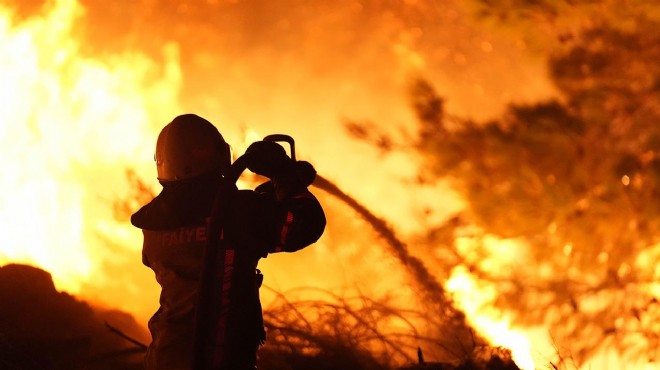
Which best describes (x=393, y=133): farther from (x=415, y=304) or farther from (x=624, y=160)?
(x=624, y=160)

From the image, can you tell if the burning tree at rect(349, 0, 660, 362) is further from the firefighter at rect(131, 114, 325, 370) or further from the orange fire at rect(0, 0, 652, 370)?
the firefighter at rect(131, 114, 325, 370)

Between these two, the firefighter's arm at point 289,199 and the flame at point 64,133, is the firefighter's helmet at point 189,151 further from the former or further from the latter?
the flame at point 64,133

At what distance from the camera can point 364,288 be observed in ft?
20.7

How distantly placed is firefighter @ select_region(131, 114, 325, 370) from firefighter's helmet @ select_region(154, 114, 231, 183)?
0.09 meters

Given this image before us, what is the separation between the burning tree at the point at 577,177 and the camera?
15.6 feet

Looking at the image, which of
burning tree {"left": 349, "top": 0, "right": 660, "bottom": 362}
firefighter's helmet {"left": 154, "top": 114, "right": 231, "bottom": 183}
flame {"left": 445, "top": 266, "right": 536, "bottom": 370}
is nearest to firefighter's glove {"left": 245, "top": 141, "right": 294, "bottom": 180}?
firefighter's helmet {"left": 154, "top": 114, "right": 231, "bottom": 183}

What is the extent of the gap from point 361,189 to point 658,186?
3.09 meters

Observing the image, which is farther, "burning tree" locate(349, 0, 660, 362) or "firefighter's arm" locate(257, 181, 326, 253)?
"burning tree" locate(349, 0, 660, 362)

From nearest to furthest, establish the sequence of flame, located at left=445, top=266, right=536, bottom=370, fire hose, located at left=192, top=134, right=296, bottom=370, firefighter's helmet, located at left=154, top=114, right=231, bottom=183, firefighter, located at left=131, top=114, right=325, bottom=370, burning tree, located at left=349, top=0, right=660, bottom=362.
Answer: fire hose, located at left=192, top=134, right=296, bottom=370 → firefighter, located at left=131, top=114, right=325, bottom=370 → firefighter's helmet, located at left=154, top=114, right=231, bottom=183 → burning tree, located at left=349, top=0, right=660, bottom=362 → flame, located at left=445, top=266, right=536, bottom=370

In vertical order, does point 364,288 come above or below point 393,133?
below

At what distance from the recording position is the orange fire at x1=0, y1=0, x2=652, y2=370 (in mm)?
7051

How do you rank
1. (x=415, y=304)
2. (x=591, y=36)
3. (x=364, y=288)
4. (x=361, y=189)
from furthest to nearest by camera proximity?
(x=361, y=189) → (x=364, y=288) → (x=415, y=304) → (x=591, y=36)

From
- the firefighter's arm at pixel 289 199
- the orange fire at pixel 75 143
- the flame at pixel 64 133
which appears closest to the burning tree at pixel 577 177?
the orange fire at pixel 75 143

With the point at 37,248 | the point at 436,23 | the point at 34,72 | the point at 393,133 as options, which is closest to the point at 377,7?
the point at 436,23
